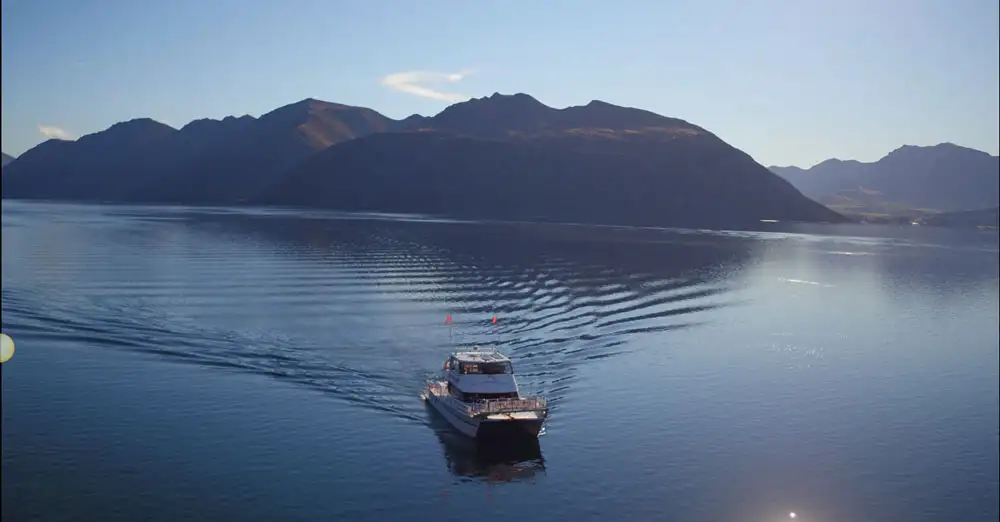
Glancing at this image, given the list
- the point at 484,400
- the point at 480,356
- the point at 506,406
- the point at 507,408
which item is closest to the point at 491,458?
the point at 507,408

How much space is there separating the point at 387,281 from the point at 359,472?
209ft

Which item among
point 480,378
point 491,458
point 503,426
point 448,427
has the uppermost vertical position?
point 480,378

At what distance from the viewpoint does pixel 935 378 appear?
6856cm

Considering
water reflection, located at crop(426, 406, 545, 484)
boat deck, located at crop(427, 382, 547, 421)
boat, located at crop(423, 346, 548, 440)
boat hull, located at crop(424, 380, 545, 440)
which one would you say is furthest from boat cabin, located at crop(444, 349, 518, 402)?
boat hull, located at crop(424, 380, 545, 440)

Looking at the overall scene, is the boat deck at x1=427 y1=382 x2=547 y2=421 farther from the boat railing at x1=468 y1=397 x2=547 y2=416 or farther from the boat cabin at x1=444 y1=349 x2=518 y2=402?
the boat cabin at x1=444 y1=349 x2=518 y2=402

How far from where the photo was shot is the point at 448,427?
50.2 m

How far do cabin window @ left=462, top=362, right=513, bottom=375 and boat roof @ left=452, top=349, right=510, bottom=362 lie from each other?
1.69ft

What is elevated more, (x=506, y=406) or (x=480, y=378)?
(x=480, y=378)

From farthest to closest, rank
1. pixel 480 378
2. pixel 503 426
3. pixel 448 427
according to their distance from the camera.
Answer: pixel 480 378
pixel 448 427
pixel 503 426

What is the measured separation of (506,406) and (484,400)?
2.49 m

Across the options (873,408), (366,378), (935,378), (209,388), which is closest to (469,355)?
(366,378)

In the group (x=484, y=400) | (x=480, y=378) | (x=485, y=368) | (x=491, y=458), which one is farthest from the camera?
(x=485, y=368)

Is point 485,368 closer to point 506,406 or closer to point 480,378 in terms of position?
point 480,378

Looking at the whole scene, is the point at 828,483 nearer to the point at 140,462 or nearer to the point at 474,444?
the point at 474,444
